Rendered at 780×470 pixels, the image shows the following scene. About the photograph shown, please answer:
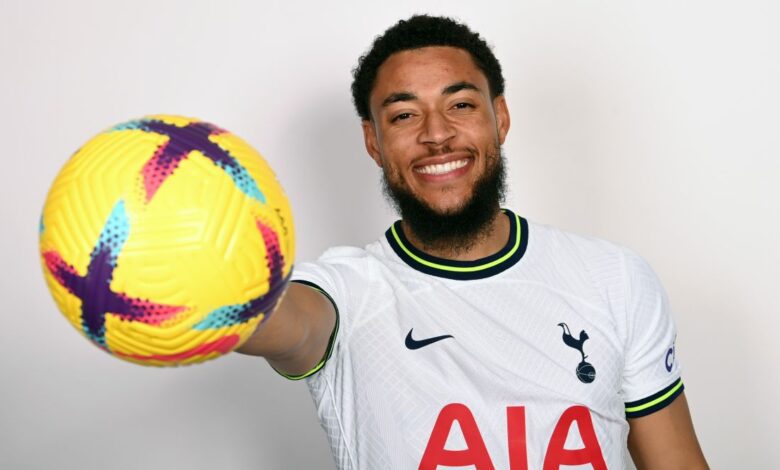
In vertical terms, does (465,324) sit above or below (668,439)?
above

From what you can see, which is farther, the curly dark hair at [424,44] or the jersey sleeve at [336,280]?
the curly dark hair at [424,44]

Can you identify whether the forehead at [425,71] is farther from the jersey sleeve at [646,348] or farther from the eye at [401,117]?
the jersey sleeve at [646,348]

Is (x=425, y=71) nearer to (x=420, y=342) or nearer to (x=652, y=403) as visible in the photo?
(x=420, y=342)

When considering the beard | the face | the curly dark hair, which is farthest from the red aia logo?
the curly dark hair

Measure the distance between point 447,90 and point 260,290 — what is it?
950 millimetres

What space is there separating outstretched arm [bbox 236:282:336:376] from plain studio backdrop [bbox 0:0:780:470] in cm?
110

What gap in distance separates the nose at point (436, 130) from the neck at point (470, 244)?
0.73 feet

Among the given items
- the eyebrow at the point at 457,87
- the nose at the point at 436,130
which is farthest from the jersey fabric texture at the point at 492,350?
the eyebrow at the point at 457,87

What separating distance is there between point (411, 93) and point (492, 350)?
664mm

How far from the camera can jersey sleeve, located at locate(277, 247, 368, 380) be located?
173cm

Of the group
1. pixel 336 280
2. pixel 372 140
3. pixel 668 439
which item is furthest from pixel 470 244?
pixel 668 439

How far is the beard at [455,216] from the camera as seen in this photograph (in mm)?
1911

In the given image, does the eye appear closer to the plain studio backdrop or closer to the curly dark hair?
the curly dark hair

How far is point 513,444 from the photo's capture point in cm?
172
